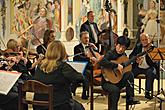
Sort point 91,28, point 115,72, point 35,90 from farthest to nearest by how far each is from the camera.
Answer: point 91,28 → point 115,72 → point 35,90

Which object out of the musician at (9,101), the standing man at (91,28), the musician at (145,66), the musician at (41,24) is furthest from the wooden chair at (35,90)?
the musician at (41,24)

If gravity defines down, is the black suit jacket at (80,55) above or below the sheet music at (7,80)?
above

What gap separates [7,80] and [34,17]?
7.25 m

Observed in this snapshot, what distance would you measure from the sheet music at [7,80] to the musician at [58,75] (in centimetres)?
28

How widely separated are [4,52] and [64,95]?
1716 millimetres

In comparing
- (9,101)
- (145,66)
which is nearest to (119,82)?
(145,66)

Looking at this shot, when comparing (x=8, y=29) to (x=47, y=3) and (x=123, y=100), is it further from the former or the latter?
(x=123, y=100)

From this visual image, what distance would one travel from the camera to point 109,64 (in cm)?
534

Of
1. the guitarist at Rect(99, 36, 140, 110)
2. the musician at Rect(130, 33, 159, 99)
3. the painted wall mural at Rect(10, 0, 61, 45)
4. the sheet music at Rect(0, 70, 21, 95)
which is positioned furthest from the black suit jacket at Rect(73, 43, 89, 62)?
the painted wall mural at Rect(10, 0, 61, 45)

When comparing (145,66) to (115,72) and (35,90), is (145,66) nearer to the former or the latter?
(115,72)

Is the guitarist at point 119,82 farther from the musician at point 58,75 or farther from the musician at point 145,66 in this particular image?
the musician at point 58,75

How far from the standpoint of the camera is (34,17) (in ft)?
36.2

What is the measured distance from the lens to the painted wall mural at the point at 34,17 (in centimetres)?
1074

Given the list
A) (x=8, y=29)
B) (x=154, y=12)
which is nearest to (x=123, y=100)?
(x=154, y=12)
